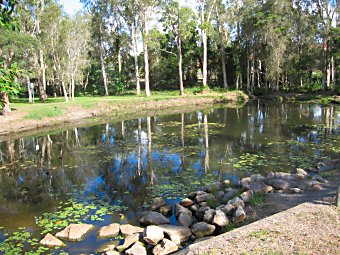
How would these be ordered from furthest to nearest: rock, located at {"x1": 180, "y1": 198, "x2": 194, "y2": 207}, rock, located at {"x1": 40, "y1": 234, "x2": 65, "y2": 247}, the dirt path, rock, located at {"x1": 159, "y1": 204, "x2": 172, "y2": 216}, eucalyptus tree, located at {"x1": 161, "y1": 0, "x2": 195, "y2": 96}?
eucalyptus tree, located at {"x1": 161, "y1": 0, "x2": 195, "y2": 96}, rock, located at {"x1": 180, "y1": 198, "x2": 194, "y2": 207}, rock, located at {"x1": 159, "y1": 204, "x2": 172, "y2": 216}, rock, located at {"x1": 40, "y1": 234, "x2": 65, "y2": 247}, the dirt path

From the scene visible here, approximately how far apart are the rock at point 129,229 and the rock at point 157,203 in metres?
1.39

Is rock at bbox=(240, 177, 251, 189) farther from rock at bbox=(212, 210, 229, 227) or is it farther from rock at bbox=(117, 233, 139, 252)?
rock at bbox=(117, 233, 139, 252)

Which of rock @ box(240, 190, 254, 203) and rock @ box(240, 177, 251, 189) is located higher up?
rock @ box(240, 190, 254, 203)

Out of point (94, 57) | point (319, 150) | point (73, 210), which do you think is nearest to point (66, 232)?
point (73, 210)

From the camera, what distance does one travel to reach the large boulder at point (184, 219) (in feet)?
27.2

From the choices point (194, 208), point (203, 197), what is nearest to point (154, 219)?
point (194, 208)

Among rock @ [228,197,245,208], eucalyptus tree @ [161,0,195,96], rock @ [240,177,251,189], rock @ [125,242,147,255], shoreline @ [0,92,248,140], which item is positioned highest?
eucalyptus tree @ [161,0,195,96]

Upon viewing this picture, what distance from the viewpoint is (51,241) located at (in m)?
7.64

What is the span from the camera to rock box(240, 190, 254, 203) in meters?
9.10

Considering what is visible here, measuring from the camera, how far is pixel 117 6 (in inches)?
1756

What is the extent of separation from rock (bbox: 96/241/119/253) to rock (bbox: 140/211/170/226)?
110 cm

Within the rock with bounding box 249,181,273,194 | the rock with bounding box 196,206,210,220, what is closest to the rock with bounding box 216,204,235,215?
the rock with bounding box 196,206,210,220

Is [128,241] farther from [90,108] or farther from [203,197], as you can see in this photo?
[90,108]

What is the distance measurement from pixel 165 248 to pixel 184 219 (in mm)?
1468
